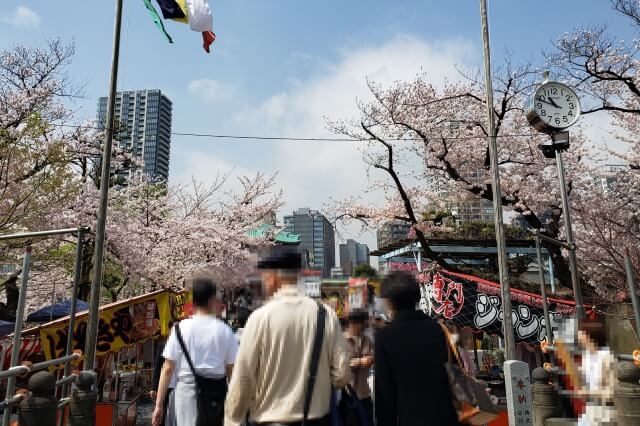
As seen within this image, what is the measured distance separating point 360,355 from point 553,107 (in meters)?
6.44

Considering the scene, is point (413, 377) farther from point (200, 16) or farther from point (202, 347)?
point (200, 16)

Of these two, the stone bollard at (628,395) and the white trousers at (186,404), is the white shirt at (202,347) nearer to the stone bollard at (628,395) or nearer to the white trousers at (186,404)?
the white trousers at (186,404)

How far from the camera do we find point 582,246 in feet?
50.2

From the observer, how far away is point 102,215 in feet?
28.8

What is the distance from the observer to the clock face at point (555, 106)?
27.9 ft

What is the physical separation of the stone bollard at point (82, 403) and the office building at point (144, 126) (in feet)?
54.4

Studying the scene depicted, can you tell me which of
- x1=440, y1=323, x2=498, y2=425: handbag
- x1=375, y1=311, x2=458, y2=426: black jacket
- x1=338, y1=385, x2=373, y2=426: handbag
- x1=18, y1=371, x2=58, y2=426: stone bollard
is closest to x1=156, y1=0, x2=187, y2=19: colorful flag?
x1=18, y1=371, x2=58, y2=426: stone bollard

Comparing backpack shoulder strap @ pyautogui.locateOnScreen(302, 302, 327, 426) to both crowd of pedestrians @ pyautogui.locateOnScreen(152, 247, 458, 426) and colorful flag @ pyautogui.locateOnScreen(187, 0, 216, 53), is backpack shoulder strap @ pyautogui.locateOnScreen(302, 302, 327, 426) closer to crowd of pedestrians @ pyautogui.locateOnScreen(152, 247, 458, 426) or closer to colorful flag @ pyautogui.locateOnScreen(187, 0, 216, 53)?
crowd of pedestrians @ pyautogui.locateOnScreen(152, 247, 458, 426)

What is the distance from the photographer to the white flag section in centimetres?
1023

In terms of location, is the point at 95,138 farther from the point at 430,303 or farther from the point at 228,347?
the point at 228,347

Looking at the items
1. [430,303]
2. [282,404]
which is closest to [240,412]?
[282,404]

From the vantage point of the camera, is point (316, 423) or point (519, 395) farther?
point (519, 395)

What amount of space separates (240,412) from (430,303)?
956 cm

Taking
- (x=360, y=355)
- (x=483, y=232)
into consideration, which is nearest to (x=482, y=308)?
(x=360, y=355)
